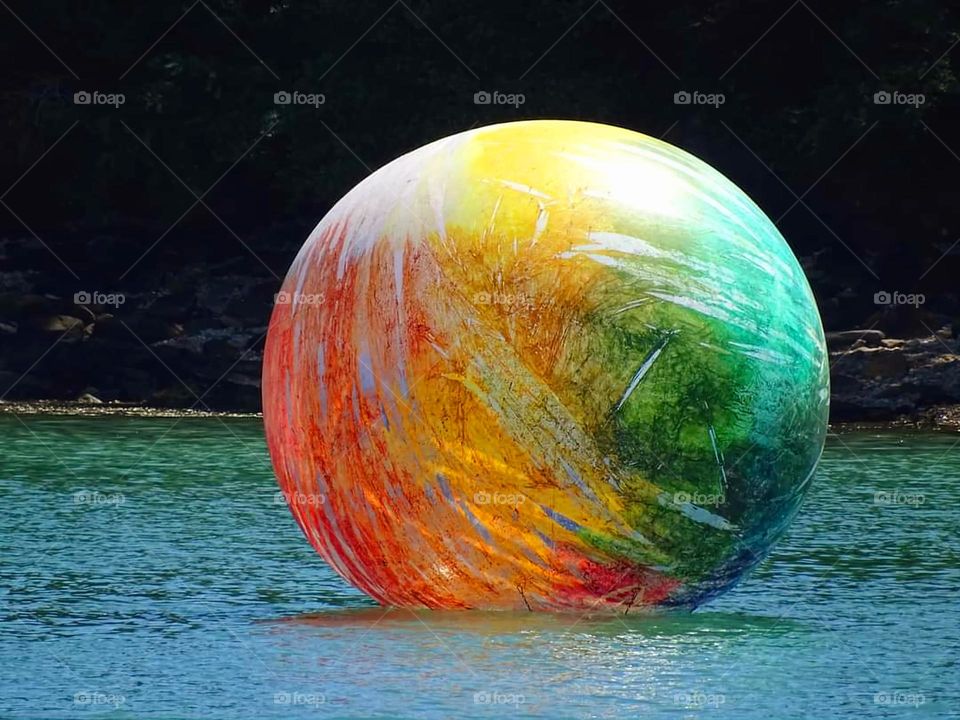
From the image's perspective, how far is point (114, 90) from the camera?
87.9 ft

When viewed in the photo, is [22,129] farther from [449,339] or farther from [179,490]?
[449,339]

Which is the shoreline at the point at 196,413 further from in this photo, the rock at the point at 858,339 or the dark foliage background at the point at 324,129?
the rock at the point at 858,339

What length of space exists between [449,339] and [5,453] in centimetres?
962

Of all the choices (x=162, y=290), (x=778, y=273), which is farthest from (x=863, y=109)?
(x=778, y=273)

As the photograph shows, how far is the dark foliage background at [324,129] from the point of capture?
974 inches

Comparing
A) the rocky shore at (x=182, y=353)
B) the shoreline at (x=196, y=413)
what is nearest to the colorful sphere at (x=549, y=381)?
the shoreline at (x=196, y=413)

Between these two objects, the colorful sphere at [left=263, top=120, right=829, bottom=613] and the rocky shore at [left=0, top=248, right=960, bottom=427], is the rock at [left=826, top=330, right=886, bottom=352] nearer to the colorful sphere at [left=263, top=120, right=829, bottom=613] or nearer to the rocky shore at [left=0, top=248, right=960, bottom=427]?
the rocky shore at [left=0, top=248, right=960, bottom=427]

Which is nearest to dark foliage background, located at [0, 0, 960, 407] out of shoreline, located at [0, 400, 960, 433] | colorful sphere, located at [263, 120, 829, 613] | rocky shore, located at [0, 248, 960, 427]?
rocky shore, located at [0, 248, 960, 427]

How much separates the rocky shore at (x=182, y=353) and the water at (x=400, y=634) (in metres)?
7.30

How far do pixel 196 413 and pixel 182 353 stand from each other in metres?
1.58

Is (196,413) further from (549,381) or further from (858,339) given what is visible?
(549,381)

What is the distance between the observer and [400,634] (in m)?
9.98

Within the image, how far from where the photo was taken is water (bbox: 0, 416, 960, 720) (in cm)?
855

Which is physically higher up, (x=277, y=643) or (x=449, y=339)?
(x=449, y=339)
